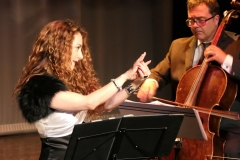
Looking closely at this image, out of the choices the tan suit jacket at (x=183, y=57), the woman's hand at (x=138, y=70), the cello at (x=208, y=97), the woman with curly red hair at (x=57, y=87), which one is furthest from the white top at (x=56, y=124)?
the tan suit jacket at (x=183, y=57)

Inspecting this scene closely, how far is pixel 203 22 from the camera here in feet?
10.8

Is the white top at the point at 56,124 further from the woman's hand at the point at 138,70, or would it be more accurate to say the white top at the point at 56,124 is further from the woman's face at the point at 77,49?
the woman's hand at the point at 138,70

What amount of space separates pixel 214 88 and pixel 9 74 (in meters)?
3.81

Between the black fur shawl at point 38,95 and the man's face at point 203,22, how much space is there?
1050 mm

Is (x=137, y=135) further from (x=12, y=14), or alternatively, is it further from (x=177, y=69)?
(x=12, y=14)

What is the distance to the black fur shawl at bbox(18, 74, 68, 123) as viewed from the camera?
268cm

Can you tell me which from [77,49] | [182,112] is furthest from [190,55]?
[77,49]

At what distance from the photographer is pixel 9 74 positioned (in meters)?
6.37

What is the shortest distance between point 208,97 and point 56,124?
3.23ft

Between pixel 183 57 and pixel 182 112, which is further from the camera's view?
pixel 183 57

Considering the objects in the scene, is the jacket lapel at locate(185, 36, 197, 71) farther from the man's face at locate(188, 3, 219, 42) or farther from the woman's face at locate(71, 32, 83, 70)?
the woman's face at locate(71, 32, 83, 70)

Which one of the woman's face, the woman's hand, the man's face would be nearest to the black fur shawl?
the woman's face

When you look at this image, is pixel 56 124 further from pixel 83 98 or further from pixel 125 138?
pixel 125 138

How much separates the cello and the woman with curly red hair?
50 cm
